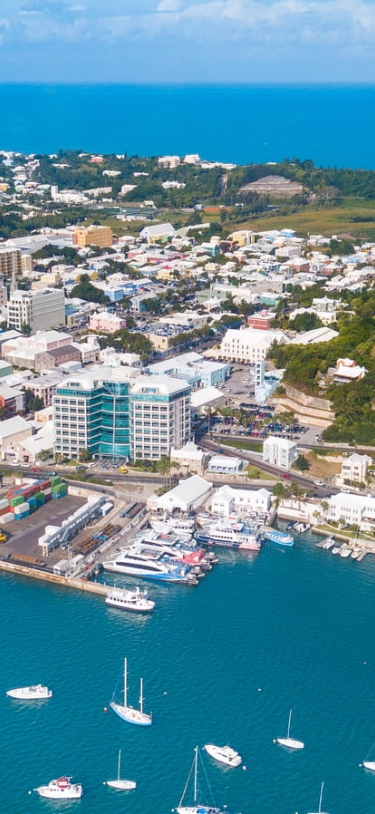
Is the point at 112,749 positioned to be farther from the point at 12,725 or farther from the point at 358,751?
the point at 358,751

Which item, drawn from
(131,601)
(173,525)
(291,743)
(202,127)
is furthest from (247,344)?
(202,127)

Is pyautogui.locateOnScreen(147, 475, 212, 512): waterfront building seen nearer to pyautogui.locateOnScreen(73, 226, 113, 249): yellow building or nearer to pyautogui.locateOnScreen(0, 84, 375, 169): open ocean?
pyautogui.locateOnScreen(73, 226, 113, 249): yellow building

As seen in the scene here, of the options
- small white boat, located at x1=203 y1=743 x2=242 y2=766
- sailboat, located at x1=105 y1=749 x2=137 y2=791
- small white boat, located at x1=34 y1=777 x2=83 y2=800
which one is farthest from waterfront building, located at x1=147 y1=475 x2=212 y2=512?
small white boat, located at x1=34 y1=777 x2=83 y2=800

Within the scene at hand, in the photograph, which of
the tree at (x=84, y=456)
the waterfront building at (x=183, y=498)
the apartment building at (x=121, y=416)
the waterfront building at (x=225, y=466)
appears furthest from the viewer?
the tree at (x=84, y=456)

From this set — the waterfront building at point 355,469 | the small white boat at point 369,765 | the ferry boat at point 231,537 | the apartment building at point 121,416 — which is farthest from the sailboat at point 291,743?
the apartment building at point 121,416

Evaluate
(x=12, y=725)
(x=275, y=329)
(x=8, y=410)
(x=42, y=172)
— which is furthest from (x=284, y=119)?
(x=12, y=725)

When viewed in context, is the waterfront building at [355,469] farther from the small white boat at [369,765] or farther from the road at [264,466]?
the small white boat at [369,765]
